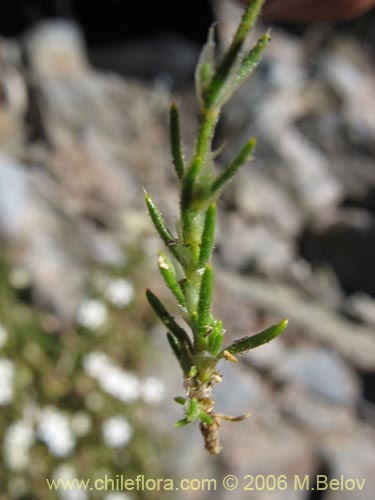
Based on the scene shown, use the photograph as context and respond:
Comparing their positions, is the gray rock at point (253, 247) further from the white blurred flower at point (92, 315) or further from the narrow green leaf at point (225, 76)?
the narrow green leaf at point (225, 76)

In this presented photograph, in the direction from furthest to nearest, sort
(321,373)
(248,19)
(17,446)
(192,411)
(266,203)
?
(266,203) → (321,373) → (17,446) → (192,411) → (248,19)

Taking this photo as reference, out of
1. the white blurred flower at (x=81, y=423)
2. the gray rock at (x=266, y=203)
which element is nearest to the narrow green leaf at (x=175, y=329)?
the white blurred flower at (x=81, y=423)

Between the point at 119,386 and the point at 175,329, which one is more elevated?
the point at 175,329

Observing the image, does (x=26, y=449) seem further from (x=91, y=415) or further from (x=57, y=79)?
(x=57, y=79)

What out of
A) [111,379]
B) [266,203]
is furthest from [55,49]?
[111,379]

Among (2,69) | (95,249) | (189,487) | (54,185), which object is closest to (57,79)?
(2,69)

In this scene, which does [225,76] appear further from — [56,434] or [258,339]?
[56,434]
